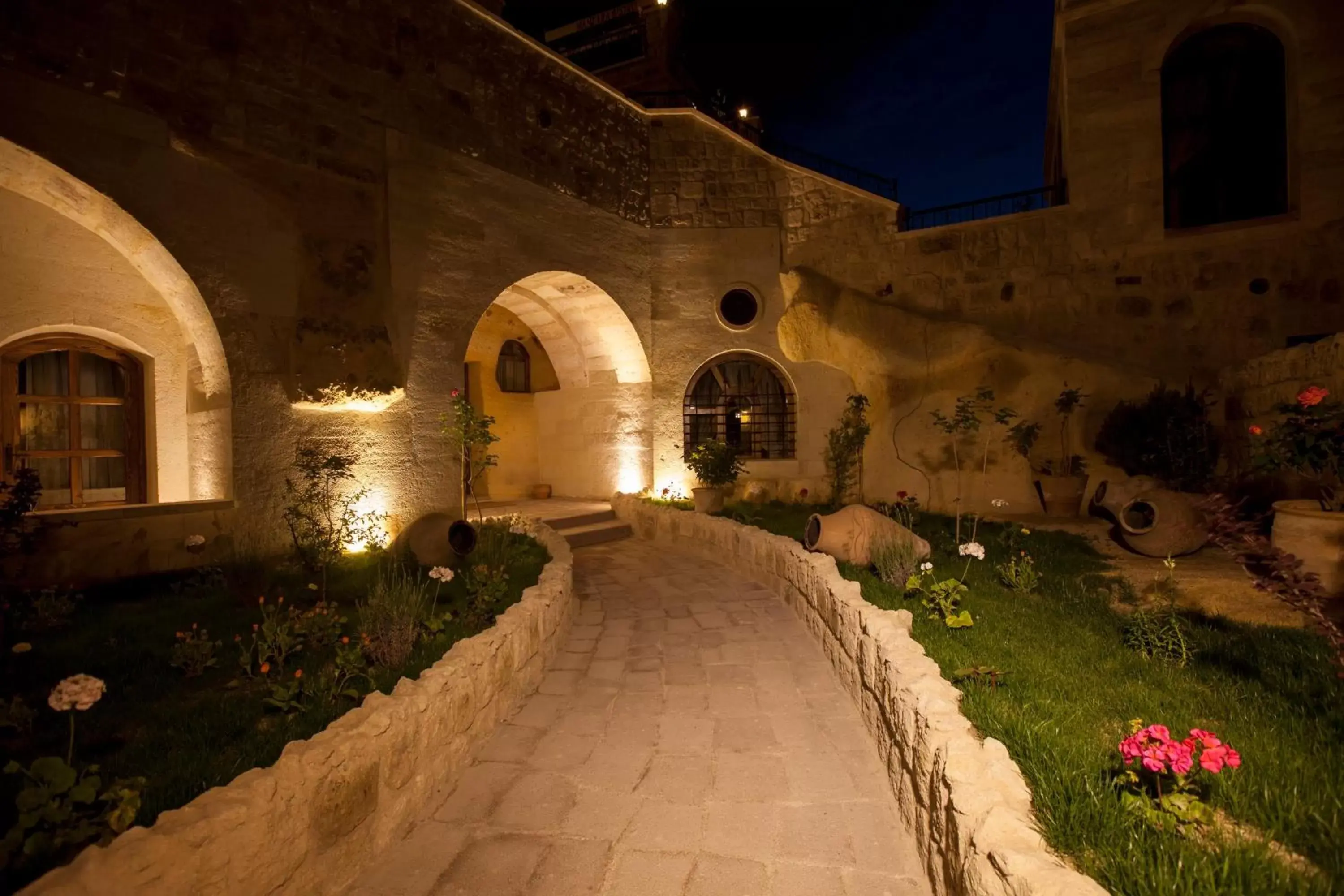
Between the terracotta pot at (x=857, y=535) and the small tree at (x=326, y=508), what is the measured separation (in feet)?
16.2

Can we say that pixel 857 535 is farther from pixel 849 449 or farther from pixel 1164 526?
pixel 849 449

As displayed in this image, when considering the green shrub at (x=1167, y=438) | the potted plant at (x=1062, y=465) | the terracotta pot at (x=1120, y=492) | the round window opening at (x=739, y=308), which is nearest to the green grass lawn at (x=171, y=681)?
the terracotta pot at (x=1120, y=492)

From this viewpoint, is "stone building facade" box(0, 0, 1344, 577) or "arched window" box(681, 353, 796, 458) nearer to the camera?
"stone building facade" box(0, 0, 1344, 577)

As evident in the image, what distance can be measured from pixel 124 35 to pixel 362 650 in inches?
249

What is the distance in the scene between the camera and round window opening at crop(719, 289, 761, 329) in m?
11.8

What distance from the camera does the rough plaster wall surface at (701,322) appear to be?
11.6m

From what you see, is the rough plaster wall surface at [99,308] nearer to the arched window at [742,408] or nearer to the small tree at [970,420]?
the arched window at [742,408]

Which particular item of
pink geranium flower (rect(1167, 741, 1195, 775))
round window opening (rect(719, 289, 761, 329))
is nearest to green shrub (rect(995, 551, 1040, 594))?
pink geranium flower (rect(1167, 741, 1195, 775))

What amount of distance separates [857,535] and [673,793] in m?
3.57

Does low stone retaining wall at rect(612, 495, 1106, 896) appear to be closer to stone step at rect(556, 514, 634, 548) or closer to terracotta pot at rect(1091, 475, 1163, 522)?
terracotta pot at rect(1091, 475, 1163, 522)

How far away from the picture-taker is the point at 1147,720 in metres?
2.76

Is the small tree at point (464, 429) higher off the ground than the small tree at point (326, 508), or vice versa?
the small tree at point (464, 429)

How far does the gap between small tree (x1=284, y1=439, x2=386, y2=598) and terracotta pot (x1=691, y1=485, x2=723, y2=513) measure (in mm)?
4452

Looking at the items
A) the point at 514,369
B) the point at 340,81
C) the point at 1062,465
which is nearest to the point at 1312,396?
the point at 1062,465
